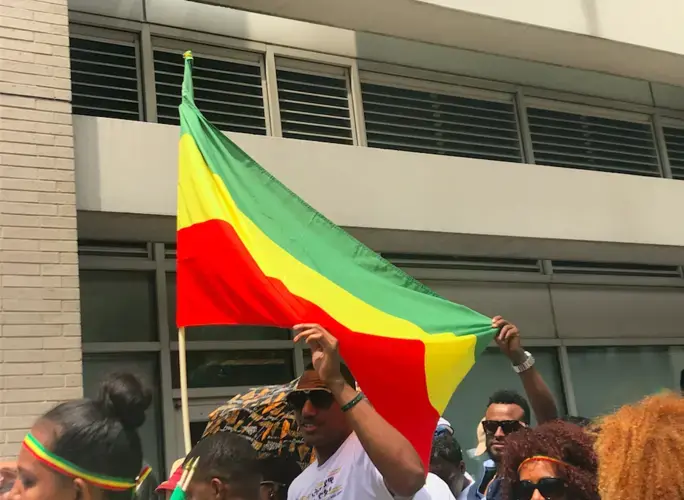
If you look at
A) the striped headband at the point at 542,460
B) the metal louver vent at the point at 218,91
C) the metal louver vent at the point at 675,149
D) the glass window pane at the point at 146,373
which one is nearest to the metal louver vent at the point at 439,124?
the metal louver vent at the point at 218,91

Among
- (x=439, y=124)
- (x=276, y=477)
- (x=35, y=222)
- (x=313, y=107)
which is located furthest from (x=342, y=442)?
(x=439, y=124)

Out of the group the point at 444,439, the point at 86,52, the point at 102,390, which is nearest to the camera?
the point at 102,390

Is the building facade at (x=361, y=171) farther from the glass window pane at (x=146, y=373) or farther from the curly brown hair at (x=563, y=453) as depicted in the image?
the curly brown hair at (x=563, y=453)

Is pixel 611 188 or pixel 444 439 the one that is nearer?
pixel 444 439

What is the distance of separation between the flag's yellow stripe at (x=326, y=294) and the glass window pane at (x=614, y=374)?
598 cm

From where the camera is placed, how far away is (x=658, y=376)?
9.37 metres

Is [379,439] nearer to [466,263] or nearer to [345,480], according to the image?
[345,480]

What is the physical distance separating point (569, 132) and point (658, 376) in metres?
2.94

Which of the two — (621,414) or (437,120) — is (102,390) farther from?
(437,120)

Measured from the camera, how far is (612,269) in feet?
30.7

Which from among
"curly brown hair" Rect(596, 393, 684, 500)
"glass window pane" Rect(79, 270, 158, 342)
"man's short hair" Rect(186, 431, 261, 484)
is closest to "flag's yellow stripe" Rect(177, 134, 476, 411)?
"man's short hair" Rect(186, 431, 261, 484)

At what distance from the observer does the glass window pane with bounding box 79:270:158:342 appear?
21.4 feet

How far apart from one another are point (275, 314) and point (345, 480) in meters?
0.65

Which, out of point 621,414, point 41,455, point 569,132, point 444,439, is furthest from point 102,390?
point 569,132
